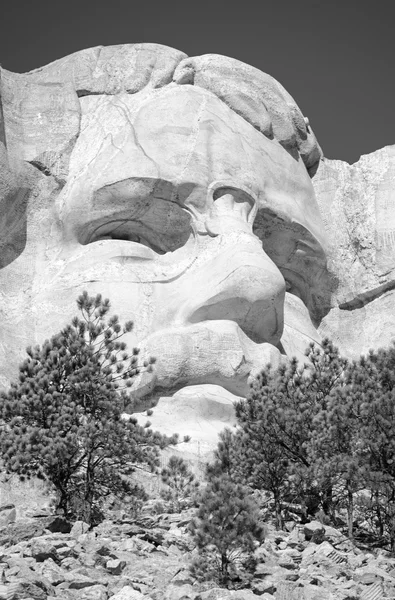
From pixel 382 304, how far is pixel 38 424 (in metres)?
10.9

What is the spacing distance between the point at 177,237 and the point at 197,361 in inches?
124

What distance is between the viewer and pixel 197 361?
17.5 metres

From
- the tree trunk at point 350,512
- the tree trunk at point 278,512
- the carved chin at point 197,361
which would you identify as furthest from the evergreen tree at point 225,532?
the carved chin at point 197,361

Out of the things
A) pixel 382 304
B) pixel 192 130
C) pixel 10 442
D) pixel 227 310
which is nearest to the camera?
pixel 10 442

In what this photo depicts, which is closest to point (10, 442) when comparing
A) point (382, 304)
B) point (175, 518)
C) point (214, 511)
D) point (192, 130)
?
point (175, 518)

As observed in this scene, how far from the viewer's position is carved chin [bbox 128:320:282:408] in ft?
57.0

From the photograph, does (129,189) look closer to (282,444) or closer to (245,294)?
(245,294)

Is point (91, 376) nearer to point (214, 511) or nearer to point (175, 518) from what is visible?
point (175, 518)

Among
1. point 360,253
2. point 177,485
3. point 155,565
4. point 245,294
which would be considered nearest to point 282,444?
point 177,485

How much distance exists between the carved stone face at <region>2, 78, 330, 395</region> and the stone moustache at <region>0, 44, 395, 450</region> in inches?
1.0

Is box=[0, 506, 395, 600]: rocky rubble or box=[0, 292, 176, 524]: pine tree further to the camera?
box=[0, 292, 176, 524]: pine tree

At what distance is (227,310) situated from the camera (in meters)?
18.3

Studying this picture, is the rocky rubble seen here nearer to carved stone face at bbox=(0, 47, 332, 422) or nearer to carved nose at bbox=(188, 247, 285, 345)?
carved stone face at bbox=(0, 47, 332, 422)

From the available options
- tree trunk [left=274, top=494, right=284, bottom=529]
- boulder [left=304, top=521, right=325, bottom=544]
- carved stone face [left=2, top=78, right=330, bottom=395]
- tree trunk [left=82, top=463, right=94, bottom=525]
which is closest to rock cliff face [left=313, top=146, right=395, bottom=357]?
carved stone face [left=2, top=78, right=330, bottom=395]
